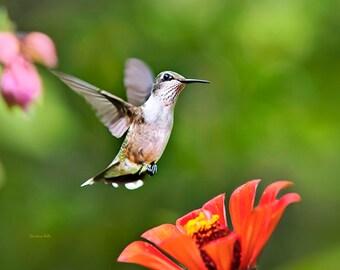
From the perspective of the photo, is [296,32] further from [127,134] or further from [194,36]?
[127,134]

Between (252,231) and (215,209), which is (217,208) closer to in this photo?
(215,209)

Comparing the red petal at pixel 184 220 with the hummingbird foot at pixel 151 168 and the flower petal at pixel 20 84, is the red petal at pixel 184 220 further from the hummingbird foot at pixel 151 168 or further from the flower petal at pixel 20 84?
the flower petal at pixel 20 84

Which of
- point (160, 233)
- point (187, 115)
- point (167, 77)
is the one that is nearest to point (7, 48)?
point (167, 77)

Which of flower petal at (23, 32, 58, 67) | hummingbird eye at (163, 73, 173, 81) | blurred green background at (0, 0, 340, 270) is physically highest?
flower petal at (23, 32, 58, 67)

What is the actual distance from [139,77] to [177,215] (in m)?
1.36

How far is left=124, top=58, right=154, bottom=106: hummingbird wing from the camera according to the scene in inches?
53.7

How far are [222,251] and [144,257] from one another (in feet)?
0.36

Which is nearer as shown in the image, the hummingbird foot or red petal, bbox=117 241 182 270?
red petal, bbox=117 241 182 270

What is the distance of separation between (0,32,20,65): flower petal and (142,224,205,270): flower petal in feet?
1.50

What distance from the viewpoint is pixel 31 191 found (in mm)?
2670

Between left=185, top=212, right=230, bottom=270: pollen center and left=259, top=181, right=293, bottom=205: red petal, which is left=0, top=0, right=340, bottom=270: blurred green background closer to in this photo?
left=185, top=212, right=230, bottom=270: pollen center

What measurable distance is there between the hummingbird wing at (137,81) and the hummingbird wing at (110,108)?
0.07m

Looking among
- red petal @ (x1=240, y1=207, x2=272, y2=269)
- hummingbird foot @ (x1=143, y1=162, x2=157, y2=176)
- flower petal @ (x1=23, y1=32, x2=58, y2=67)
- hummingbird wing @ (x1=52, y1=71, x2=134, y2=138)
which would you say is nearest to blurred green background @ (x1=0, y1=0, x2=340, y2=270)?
flower petal @ (x1=23, y1=32, x2=58, y2=67)

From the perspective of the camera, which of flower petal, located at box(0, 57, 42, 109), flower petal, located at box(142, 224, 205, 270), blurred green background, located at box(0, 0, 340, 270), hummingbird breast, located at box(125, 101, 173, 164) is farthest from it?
blurred green background, located at box(0, 0, 340, 270)
